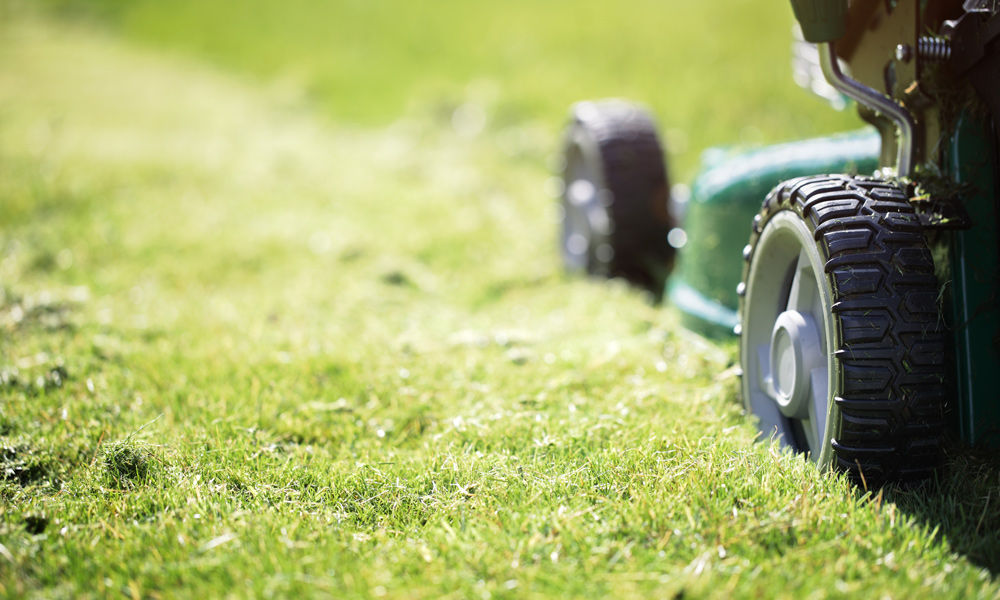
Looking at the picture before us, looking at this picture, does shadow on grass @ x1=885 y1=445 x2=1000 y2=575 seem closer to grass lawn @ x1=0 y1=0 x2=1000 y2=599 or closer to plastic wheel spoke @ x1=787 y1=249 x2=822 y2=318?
grass lawn @ x1=0 y1=0 x2=1000 y2=599

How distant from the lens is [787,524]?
1.60 metres

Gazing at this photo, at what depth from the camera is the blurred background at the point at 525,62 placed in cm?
704

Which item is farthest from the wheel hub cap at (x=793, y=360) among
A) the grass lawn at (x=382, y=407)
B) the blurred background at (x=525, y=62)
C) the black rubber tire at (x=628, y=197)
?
the blurred background at (x=525, y=62)

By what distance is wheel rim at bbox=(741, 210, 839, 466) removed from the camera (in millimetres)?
1804

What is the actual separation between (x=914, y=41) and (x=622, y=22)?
31.4 feet

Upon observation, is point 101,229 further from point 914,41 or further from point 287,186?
point 914,41

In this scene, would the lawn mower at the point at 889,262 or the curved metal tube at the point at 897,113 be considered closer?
the lawn mower at the point at 889,262

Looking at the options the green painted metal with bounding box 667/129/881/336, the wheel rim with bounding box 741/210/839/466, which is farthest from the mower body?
the green painted metal with bounding box 667/129/881/336

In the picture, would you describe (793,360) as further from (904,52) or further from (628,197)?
(628,197)

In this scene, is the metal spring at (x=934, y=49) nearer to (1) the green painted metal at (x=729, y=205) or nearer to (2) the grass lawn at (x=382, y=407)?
(1) the green painted metal at (x=729, y=205)

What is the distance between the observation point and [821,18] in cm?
198

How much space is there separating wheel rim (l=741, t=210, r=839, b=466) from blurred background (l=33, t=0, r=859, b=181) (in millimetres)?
4127

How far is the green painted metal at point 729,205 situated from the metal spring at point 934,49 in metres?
0.62

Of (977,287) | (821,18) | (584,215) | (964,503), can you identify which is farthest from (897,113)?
(584,215)
